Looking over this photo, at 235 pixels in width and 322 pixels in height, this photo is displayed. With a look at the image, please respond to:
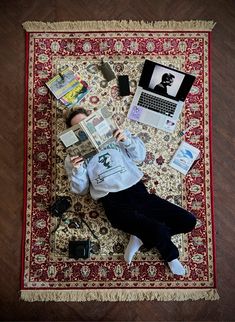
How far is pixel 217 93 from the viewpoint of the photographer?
6.62 feet

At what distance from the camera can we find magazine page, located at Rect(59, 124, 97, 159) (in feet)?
5.66

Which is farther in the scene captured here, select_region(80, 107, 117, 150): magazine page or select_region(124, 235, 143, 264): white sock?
select_region(124, 235, 143, 264): white sock

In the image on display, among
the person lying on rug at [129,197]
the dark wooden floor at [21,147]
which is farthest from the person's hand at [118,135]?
the dark wooden floor at [21,147]

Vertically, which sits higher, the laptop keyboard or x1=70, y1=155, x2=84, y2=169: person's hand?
the laptop keyboard

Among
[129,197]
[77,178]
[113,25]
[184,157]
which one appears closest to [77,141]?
[77,178]

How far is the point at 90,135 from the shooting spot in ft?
5.61

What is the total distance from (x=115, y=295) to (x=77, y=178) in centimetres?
67

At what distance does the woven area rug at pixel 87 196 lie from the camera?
193 centimetres

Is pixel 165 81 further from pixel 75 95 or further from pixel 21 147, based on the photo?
pixel 21 147

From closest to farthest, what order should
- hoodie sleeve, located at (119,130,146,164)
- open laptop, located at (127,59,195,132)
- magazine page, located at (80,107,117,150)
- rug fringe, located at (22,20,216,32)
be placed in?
magazine page, located at (80,107,117,150), hoodie sleeve, located at (119,130,146,164), open laptop, located at (127,59,195,132), rug fringe, located at (22,20,216,32)

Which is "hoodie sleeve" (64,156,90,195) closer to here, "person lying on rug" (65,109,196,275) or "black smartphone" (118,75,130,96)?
"person lying on rug" (65,109,196,275)

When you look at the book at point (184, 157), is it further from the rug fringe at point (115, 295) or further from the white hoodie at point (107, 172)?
the rug fringe at point (115, 295)

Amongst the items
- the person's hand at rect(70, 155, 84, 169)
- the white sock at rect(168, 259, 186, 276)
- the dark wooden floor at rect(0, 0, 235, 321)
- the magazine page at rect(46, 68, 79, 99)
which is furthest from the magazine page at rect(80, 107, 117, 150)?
the white sock at rect(168, 259, 186, 276)

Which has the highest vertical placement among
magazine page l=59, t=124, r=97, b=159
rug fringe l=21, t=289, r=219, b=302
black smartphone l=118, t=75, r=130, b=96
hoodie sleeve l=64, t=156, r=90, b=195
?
black smartphone l=118, t=75, r=130, b=96
